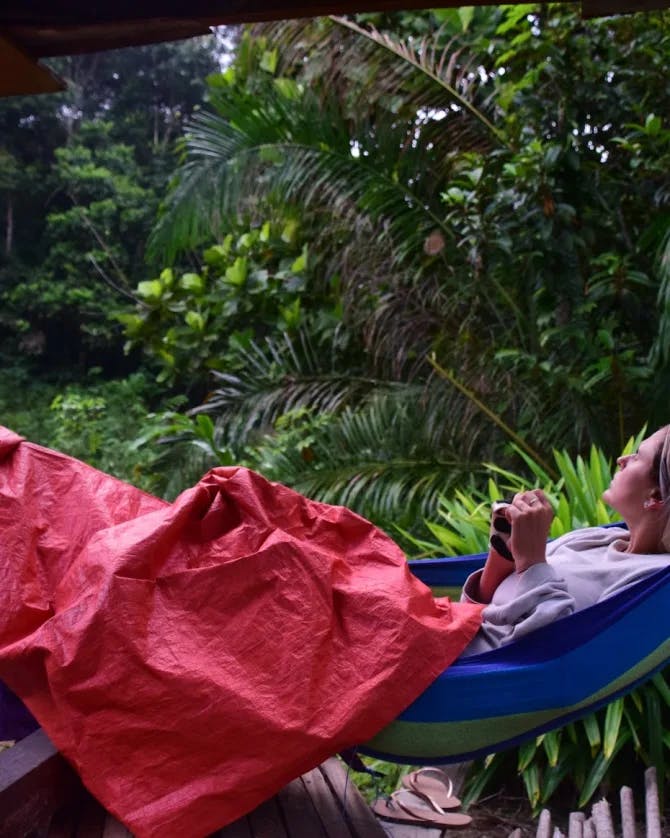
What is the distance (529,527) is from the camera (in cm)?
193

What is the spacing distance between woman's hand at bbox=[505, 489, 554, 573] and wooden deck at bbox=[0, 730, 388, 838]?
0.63 meters

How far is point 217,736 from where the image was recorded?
66.1 inches

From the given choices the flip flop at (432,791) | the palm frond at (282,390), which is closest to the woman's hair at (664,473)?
the flip flop at (432,791)

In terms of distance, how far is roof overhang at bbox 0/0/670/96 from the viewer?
1861 mm

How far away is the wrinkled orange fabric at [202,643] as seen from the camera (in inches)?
65.2

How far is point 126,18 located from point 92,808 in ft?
5.27

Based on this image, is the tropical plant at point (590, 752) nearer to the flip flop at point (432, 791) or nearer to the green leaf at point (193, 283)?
the flip flop at point (432, 791)

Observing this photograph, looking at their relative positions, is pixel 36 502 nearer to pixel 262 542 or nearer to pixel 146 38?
pixel 262 542

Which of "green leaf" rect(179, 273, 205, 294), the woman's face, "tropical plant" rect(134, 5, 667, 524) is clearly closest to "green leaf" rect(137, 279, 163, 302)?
"green leaf" rect(179, 273, 205, 294)

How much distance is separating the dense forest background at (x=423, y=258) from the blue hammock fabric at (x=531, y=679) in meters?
1.74

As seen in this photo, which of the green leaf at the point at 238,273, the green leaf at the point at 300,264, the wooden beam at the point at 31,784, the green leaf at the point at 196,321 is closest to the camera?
the wooden beam at the point at 31,784

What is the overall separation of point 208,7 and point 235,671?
4.31 feet

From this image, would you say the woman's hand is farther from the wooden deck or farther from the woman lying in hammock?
the wooden deck

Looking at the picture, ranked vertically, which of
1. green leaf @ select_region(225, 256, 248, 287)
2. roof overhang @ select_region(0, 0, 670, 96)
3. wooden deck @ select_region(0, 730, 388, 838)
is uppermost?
roof overhang @ select_region(0, 0, 670, 96)
